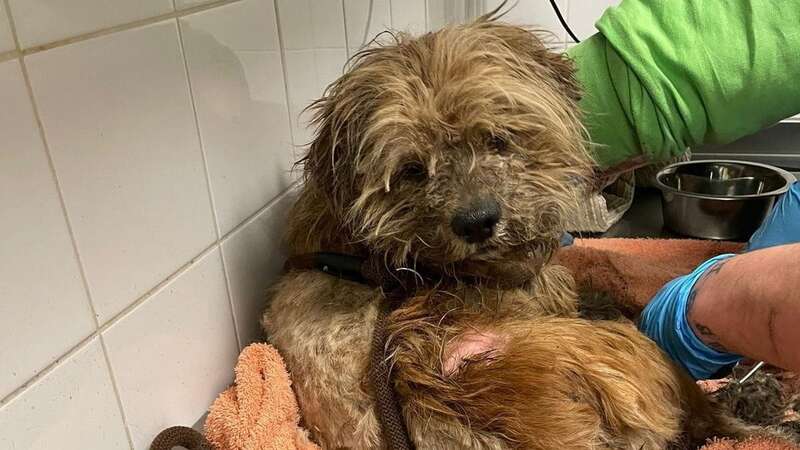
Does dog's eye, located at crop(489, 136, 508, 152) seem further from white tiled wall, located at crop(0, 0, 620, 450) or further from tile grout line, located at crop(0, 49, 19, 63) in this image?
tile grout line, located at crop(0, 49, 19, 63)

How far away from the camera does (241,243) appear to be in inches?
50.8

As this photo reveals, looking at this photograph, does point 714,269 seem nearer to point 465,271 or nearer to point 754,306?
point 754,306

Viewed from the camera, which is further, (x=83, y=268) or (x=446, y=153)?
(x=446, y=153)

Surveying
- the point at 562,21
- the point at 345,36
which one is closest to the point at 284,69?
the point at 345,36

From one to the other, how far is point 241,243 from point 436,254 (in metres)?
0.42

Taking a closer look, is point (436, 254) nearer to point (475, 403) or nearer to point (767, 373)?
point (475, 403)

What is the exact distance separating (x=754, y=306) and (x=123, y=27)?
95 centimetres

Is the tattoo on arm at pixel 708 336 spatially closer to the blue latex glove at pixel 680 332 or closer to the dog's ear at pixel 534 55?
the blue latex glove at pixel 680 332

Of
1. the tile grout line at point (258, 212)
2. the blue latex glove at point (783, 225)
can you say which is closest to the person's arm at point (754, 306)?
the blue latex glove at point (783, 225)

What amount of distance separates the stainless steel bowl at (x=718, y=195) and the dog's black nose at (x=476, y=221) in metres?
1.24

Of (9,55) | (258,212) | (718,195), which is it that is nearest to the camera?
(9,55)

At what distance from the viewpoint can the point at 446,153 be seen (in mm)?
1062

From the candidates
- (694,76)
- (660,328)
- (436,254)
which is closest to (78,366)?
(436,254)

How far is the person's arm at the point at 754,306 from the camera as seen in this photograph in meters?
0.92
